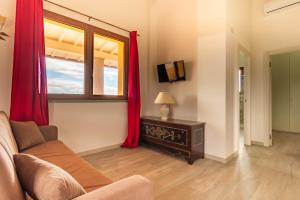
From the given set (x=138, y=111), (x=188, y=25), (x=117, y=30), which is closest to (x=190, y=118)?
(x=138, y=111)

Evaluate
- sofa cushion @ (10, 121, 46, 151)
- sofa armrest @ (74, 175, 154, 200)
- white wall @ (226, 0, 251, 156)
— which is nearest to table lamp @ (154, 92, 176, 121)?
white wall @ (226, 0, 251, 156)

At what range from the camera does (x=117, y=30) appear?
3.60m

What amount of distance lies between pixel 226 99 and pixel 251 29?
2.13 m

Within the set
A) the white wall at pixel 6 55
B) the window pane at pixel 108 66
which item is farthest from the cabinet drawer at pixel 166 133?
the white wall at pixel 6 55

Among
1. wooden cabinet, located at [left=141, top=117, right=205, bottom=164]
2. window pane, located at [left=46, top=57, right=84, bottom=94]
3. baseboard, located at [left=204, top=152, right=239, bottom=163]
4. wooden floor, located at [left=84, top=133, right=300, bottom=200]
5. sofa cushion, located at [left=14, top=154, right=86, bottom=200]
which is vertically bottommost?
wooden floor, located at [left=84, top=133, right=300, bottom=200]

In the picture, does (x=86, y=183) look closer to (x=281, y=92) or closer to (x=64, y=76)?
(x=64, y=76)

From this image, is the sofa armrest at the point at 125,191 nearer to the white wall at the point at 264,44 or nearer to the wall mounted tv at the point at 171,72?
the wall mounted tv at the point at 171,72

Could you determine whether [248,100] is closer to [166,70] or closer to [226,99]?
[226,99]

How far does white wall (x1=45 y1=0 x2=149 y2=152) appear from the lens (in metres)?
2.96

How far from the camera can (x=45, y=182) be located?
749mm

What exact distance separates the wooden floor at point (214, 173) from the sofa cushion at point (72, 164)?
758mm

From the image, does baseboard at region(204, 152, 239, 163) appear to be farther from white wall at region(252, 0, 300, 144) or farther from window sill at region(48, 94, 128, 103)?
window sill at region(48, 94, 128, 103)

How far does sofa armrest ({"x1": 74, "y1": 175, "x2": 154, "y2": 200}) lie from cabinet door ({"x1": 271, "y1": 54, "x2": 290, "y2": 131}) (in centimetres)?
602

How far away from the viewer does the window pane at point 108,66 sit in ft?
11.7
